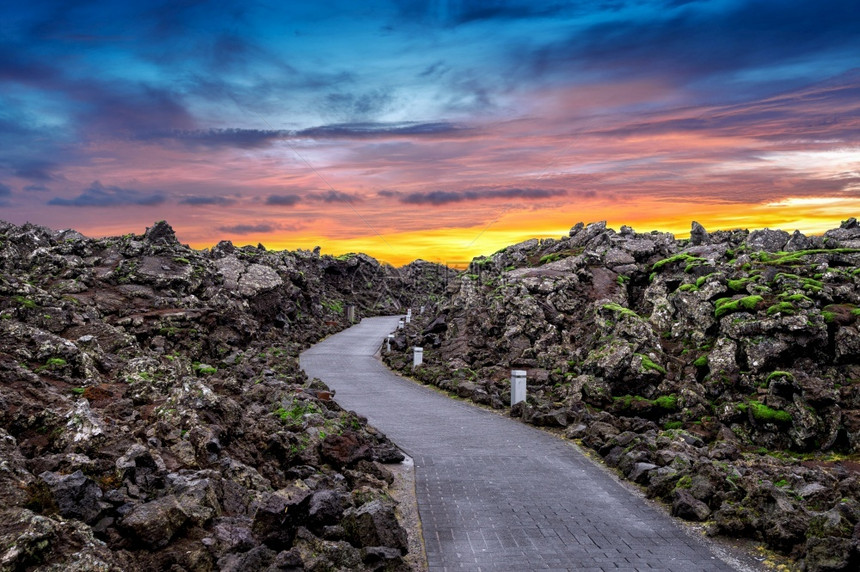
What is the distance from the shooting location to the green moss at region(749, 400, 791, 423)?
1484cm

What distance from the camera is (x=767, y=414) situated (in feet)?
49.4

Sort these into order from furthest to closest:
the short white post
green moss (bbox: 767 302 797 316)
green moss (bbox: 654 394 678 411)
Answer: green moss (bbox: 767 302 797 316) → the short white post → green moss (bbox: 654 394 678 411)

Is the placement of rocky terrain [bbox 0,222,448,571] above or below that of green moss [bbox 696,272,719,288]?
below

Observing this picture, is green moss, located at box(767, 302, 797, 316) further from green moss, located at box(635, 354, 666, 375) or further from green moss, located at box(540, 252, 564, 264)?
green moss, located at box(540, 252, 564, 264)

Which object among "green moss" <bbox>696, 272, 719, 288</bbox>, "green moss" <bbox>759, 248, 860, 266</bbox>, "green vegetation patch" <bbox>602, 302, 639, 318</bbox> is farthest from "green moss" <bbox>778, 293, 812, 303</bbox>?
"green vegetation patch" <bbox>602, 302, 639, 318</bbox>

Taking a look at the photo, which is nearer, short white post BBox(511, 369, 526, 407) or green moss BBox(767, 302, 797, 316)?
short white post BBox(511, 369, 526, 407)

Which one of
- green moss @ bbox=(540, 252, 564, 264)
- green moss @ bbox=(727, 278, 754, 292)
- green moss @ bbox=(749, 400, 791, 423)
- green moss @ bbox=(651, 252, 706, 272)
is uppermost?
green moss @ bbox=(540, 252, 564, 264)

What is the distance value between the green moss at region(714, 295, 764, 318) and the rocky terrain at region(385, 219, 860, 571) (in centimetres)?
5

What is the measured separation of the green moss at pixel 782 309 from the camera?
671 inches

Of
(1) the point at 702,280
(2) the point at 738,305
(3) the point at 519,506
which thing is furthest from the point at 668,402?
(3) the point at 519,506

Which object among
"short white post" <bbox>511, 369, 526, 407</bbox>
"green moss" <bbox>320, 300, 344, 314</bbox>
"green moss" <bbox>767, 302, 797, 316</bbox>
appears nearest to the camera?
"short white post" <bbox>511, 369, 526, 407</bbox>

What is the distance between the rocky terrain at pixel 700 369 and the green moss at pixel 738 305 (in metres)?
0.05

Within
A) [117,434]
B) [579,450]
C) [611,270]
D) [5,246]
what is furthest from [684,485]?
[5,246]

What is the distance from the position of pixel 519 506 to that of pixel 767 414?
9448 millimetres
